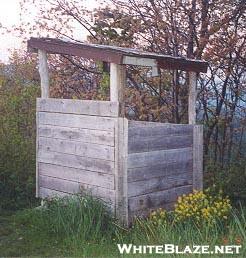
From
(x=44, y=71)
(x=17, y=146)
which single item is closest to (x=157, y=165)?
(x=44, y=71)

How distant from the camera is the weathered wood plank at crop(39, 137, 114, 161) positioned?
614 centimetres

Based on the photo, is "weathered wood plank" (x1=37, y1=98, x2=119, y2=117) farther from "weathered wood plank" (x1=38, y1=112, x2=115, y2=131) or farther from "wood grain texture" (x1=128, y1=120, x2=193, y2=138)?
"wood grain texture" (x1=128, y1=120, x2=193, y2=138)

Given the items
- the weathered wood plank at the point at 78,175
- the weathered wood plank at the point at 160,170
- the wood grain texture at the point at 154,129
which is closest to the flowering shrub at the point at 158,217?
the weathered wood plank at the point at 160,170

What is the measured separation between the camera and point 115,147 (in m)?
6.03

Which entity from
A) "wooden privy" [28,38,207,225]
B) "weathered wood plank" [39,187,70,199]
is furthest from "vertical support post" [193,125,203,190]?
"weathered wood plank" [39,187,70,199]

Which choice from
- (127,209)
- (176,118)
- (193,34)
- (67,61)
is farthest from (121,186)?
(67,61)

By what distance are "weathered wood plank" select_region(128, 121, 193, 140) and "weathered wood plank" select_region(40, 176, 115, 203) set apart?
0.72 metres

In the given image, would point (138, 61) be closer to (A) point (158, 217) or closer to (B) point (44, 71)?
(B) point (44, 71)

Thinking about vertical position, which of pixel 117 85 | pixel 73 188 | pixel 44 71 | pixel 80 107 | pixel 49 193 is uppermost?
pixel 44 71

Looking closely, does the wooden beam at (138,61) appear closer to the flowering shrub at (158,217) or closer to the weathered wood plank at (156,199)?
the weathered wood plank at (156,199)

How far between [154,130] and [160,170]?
500mm

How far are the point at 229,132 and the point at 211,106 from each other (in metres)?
0.53

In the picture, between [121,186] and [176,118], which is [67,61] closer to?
[176,118]

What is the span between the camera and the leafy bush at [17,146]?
793cm
